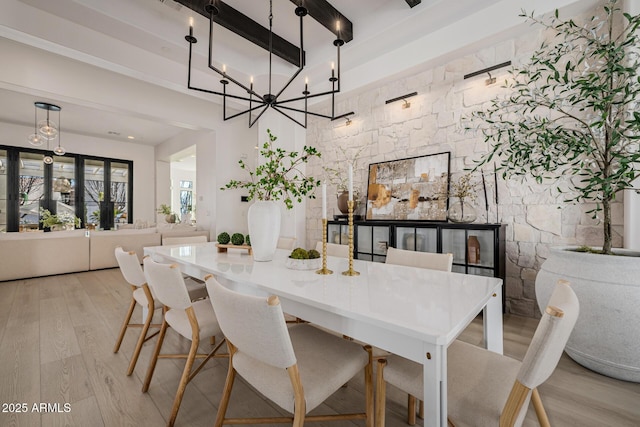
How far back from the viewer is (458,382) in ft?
3.14

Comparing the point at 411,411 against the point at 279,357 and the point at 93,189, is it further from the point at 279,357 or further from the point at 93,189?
the point at 93,189

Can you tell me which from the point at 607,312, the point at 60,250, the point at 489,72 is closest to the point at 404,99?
the point at 489,72

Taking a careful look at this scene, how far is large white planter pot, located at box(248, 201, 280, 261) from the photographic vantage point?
71.1 inches

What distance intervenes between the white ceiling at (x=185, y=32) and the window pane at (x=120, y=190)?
422 centimetres

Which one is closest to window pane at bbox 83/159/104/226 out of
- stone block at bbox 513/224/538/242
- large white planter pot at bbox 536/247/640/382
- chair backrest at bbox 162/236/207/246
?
chair backrest at bbox 162/236/207/246

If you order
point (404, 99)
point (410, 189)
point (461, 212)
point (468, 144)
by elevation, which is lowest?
point (461, 212)

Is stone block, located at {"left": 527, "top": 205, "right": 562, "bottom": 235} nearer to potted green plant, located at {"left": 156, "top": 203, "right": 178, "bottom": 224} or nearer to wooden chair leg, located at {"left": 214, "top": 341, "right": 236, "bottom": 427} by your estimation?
wooden chair leg, located at {"left": 214, "top": 341, "right": 236, "bottom": 427}

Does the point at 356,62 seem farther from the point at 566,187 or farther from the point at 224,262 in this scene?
the point at 224,262

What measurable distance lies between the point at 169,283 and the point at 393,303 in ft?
3.42

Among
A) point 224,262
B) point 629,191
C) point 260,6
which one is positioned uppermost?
point 260,6

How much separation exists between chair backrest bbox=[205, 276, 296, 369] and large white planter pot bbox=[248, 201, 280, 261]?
846 millimetres

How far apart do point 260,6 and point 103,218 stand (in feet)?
24.0

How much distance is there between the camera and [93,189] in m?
7.34

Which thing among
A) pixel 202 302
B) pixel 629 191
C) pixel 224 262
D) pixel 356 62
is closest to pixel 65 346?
pixel 202 302
